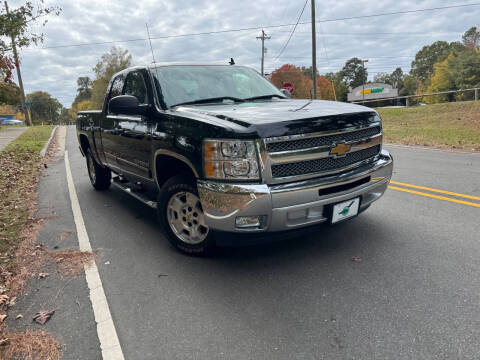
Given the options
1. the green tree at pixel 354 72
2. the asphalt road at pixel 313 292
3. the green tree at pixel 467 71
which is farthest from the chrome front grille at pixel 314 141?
the green tree at pixel 354 72

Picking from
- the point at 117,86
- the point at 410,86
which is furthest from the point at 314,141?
the point at 410,86

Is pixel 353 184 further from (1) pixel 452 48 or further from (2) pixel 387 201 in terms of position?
(1) pixel 452 48

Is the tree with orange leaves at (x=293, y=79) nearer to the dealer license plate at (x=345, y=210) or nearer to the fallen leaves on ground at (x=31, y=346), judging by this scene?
the dealer license plate at (x=345, y=210)

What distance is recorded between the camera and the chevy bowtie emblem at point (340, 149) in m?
3.12

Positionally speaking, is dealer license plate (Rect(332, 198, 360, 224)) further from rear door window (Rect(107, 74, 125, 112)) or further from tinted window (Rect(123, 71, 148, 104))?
rear door window (Rect(107, 74, 125, 112))

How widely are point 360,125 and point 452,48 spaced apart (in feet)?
332

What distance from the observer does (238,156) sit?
2844 mm

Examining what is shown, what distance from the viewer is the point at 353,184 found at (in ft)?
10.7

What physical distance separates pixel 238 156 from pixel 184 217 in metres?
1.09

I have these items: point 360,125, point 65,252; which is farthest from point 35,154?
point 360,125

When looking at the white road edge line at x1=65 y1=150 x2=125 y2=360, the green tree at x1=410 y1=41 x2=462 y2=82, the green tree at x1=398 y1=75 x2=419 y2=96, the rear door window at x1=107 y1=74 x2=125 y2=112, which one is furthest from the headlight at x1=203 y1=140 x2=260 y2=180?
the green tree at x1=398 y1=75 x2=419 y2=96

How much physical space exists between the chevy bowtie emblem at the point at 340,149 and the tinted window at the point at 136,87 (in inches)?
89.8

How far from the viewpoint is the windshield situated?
4.06 m

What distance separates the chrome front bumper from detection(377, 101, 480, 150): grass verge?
9.21 metres
